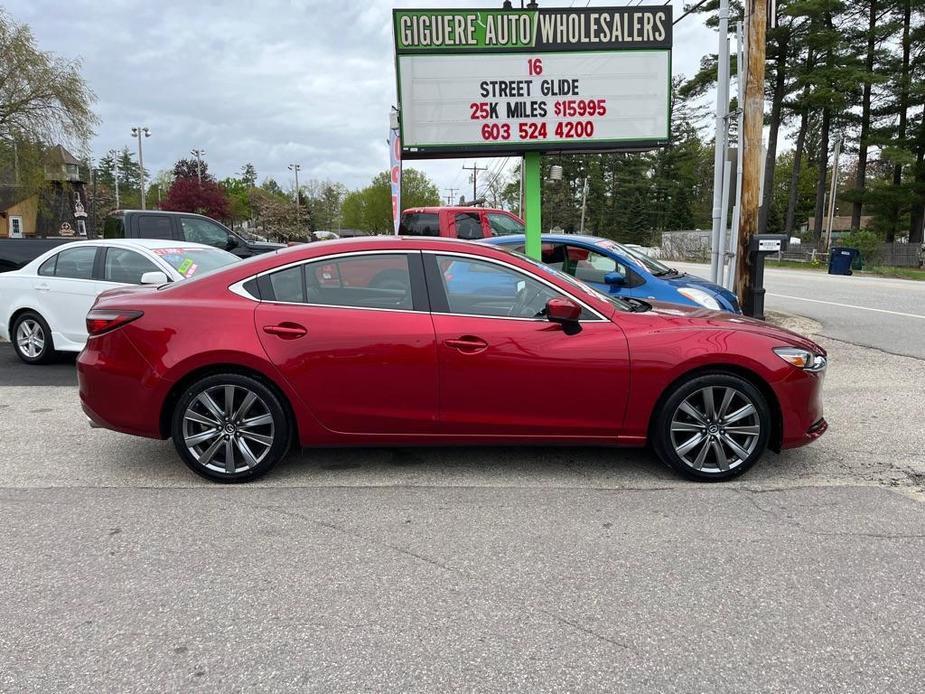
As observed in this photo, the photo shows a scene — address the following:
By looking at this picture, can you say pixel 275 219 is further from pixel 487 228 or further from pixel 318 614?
pixel 318 614

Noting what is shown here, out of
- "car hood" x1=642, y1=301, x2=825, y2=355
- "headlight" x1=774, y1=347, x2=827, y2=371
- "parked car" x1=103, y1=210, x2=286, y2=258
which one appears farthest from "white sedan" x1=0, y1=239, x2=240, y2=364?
"headlight" x1=774, y1=347, x2=827, y2=371

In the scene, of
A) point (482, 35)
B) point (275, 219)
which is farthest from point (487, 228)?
point (275, 219)

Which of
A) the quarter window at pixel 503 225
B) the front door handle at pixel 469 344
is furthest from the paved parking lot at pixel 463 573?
the quarter window at pixel 503 225

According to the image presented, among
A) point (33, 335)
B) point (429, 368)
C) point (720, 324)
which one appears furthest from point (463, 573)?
point (33, 335)

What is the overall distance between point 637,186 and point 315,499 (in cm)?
7862

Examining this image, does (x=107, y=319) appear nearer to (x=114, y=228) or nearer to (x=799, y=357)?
(x=799, y=357)

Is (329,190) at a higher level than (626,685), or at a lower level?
higher

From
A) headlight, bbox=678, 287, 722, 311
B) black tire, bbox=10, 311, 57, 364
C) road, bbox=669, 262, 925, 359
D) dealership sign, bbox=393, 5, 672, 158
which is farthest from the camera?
road, bbox=669, 262, 925, 359

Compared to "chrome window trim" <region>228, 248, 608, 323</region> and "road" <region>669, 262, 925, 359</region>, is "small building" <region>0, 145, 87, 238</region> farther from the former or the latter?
"chrome window trim" <region>228, 248, 608, 323</region>

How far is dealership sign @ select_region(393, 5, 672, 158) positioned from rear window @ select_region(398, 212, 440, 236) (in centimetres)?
334

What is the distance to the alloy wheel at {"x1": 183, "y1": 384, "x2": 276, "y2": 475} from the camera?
4.33m

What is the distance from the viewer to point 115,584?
3.16m

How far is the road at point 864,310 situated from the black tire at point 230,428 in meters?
8.28

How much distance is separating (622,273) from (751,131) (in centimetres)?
407
